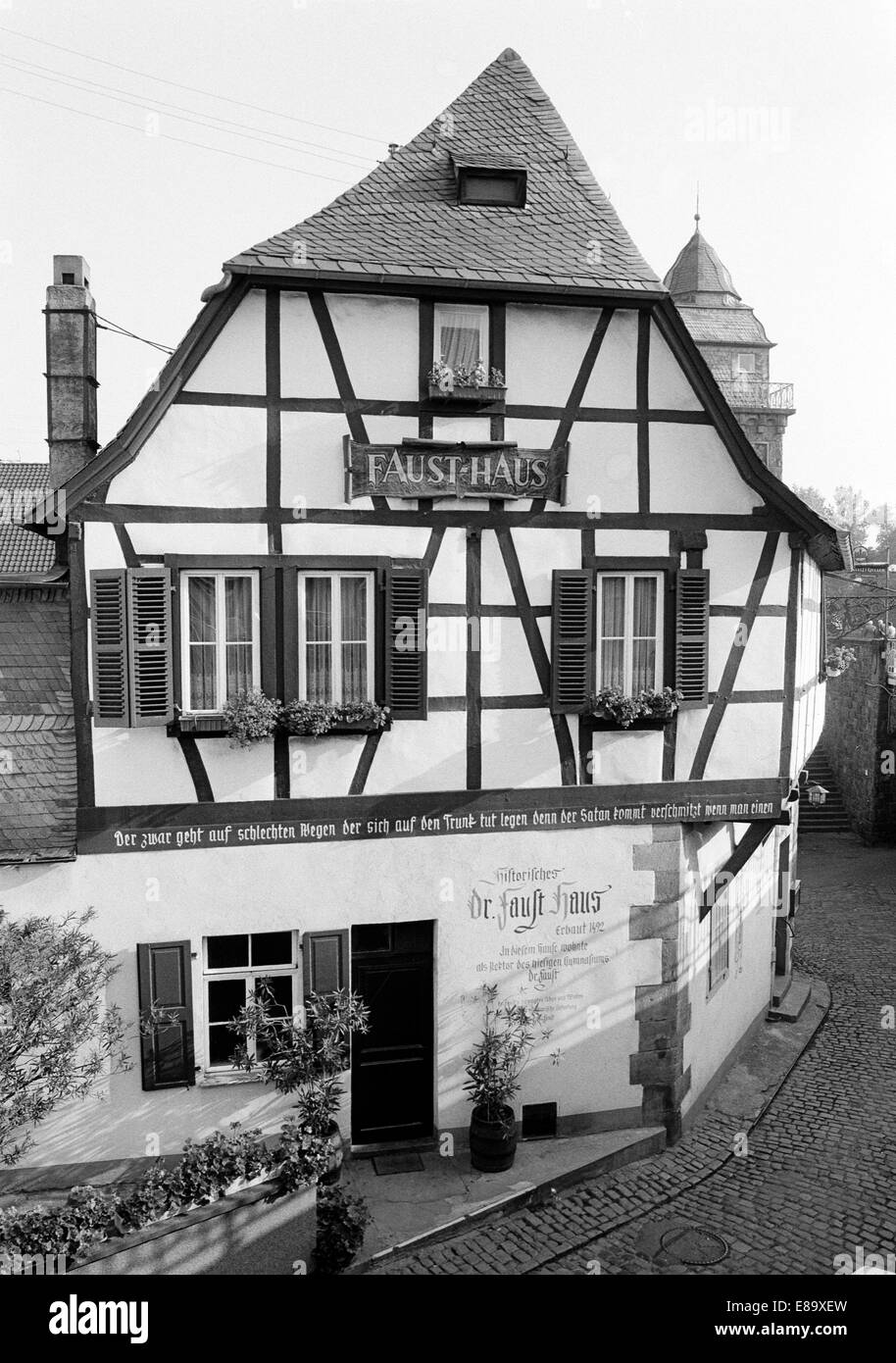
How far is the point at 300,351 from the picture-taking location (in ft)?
35.1

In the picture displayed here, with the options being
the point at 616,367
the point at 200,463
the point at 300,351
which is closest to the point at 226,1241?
the point at 200,463

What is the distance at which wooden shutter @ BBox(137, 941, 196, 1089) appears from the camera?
34.6 ft

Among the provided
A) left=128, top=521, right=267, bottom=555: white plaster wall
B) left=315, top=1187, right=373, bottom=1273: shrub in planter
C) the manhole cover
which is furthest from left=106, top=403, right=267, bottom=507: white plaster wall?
the manhole cover

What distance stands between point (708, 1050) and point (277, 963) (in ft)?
17.8

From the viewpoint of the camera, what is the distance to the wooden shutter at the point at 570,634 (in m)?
11.2

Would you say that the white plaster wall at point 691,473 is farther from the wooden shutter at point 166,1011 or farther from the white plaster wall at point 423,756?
the wooden shutter at point 166,1011

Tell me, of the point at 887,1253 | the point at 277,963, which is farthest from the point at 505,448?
the point at 887,1253

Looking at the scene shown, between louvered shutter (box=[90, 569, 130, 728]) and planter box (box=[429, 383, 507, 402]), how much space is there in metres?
3.40

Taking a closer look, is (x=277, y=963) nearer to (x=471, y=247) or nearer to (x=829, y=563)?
(x=471, y=247)

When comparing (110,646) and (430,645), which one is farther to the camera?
(430,645)

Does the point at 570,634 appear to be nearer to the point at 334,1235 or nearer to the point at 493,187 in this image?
the point at 493,187

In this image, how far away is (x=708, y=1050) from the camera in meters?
13.2

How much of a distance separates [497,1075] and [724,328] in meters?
33.8

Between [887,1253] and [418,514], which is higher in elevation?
[418,514]
